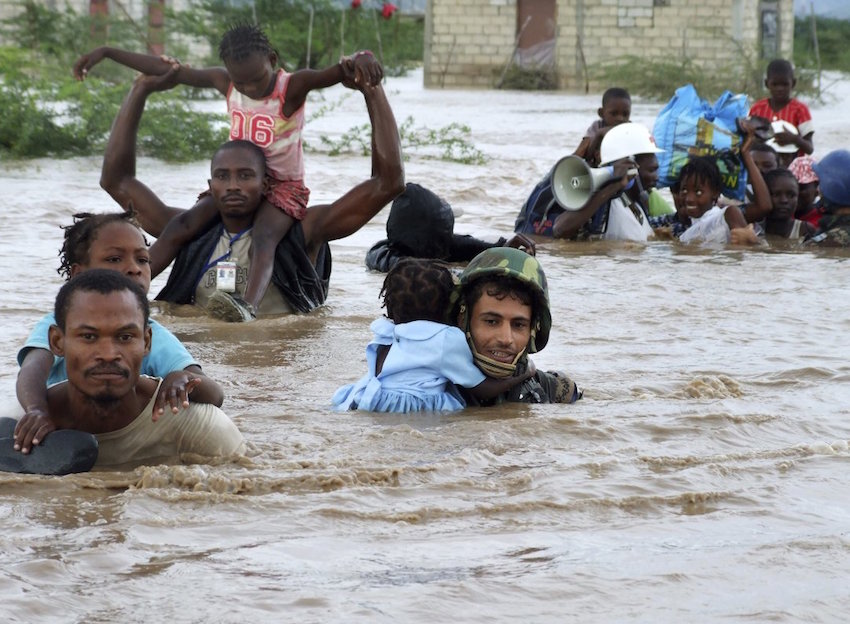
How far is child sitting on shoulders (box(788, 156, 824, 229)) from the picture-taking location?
10141 mm

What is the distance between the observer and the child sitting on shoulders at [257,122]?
21.2 ft

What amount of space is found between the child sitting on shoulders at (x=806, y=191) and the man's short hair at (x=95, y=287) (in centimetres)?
723

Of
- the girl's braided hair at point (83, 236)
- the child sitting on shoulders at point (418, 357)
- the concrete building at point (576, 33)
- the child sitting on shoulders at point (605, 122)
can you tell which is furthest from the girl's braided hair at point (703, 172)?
the concrete building at point (576, 33)

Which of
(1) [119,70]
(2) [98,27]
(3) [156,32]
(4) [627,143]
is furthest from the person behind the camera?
(3) [156,32]

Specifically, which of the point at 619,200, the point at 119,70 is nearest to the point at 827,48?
the point at 119,70

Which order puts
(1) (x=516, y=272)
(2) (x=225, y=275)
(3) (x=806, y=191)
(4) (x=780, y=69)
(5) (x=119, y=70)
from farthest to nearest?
(5) (x=119, y=70) < (4) (x=780, y=69) < (3) (x=806, y=191) < (2) (x=225, y=275) < (1) (x=516, y=272)

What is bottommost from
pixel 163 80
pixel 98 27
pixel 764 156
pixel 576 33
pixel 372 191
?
pixel 372 191

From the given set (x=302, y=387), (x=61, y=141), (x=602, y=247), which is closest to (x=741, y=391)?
(x=302, y=387)

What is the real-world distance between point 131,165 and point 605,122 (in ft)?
14.3

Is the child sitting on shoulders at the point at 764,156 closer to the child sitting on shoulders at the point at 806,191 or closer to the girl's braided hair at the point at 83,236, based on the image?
the child sitting on shoulders at the point at 806,191

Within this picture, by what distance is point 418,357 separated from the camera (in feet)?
15.2

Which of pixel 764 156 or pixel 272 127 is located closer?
pixel 272 127

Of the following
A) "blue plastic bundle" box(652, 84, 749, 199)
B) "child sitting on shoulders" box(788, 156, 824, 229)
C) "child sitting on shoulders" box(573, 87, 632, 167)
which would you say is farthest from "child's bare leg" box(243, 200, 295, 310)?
"child sitting on shoulders" box(788, 156, 824, 229)

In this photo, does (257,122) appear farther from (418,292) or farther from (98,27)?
(98,27)
